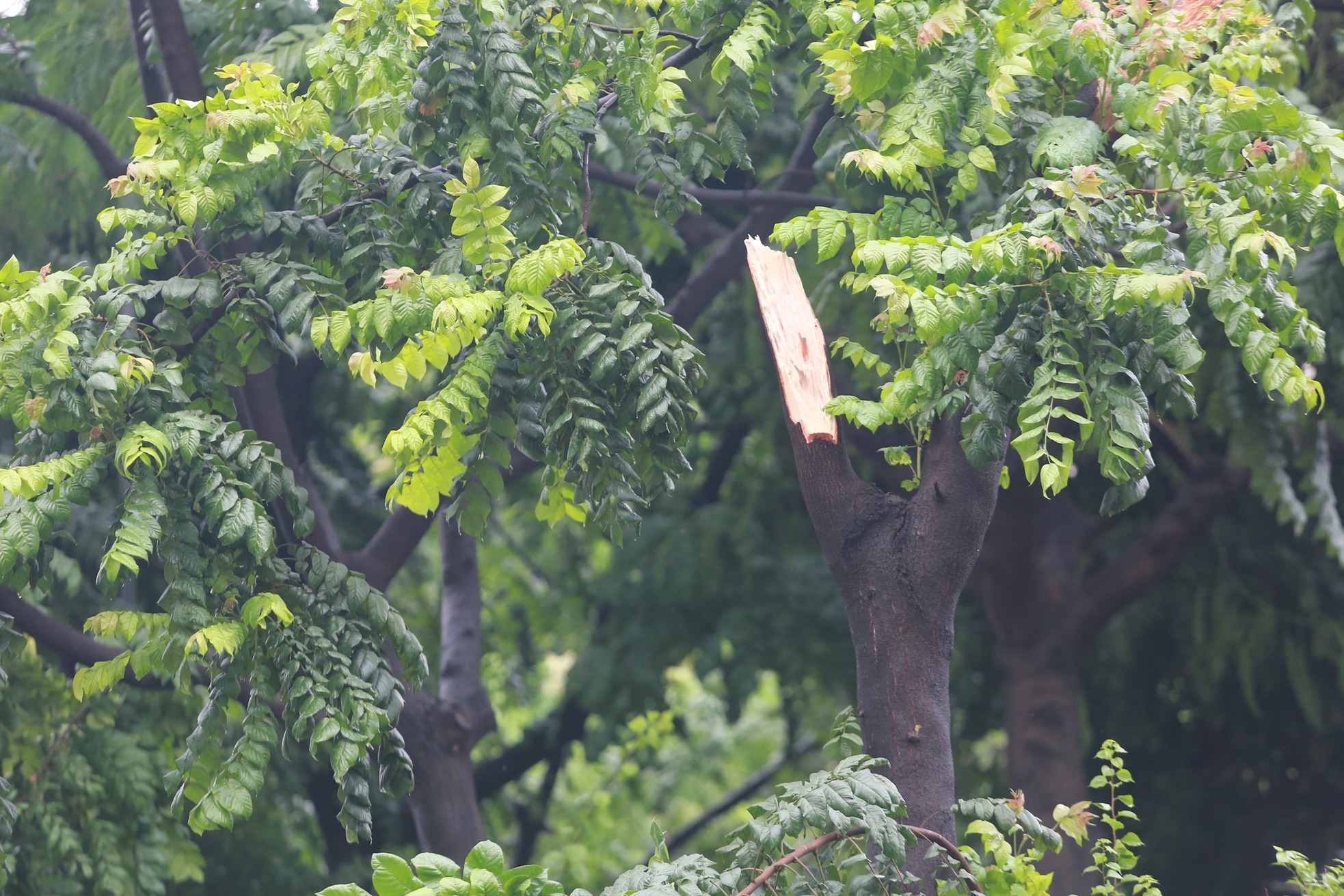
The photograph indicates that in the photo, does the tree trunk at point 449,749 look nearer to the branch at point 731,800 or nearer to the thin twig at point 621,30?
the thin twig at point 621,30

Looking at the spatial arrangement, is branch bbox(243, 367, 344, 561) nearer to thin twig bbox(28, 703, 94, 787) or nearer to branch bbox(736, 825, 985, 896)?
thin twig bbox(28, 703, 94, 787)

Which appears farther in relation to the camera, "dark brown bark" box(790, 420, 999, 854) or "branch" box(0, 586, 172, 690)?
"branch" box(0, 586, 172, 690)

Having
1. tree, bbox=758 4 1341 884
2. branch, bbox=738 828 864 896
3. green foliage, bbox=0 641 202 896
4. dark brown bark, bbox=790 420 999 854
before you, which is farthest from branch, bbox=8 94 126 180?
branch, bbox=738 828 864 896

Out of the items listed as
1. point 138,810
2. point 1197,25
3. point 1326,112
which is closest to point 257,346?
point 138,810

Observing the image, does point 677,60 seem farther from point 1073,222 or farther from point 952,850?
point 952,850

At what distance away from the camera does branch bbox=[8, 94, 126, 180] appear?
5.46 m

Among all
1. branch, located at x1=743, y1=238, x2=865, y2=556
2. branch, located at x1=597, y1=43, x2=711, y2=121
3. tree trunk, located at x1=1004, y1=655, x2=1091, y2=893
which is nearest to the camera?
branch, located at x1=743, y1=238, x2=865, y2=556

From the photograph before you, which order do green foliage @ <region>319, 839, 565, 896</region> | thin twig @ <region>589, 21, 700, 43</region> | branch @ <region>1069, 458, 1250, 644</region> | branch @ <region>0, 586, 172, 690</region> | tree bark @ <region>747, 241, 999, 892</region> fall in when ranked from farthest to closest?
branch @ <region>1069, 458, 1250, 644</region> < branch @ <region>0, 586, 172, 690</region> < thin twig @ <region>589, 21, 700, 43</region> < tree bark @ <region>747, 241, 999, 892</region> < green foliage @ <region>319, 839, 565, 896</region>

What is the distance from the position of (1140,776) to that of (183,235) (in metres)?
7.77

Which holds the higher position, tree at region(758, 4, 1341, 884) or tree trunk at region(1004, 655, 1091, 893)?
tree at region(758, 4, 1341, 884)

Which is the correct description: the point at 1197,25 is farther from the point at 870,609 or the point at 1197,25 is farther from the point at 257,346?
the point at 257,346

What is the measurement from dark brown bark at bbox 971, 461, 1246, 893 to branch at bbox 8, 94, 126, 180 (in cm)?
515

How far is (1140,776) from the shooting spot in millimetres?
9023

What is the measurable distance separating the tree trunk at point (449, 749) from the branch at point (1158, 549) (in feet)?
12.5
